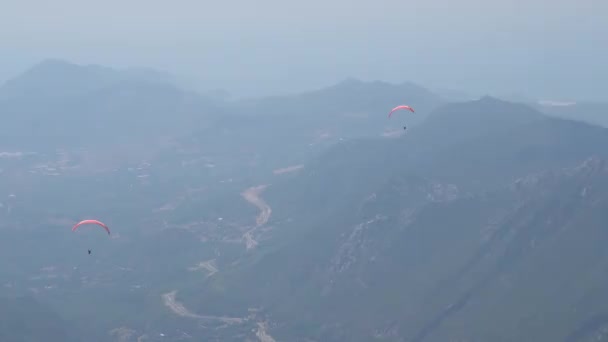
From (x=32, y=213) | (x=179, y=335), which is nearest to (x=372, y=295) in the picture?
(x=179, y=335)

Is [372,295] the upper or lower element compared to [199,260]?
lower

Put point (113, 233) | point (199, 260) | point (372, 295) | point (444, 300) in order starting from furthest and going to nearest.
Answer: point (113, 233)
point (199, 260)
point (372, 295)
point (444, 300)

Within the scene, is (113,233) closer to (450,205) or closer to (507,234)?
(450,205)

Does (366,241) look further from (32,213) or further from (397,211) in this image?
(32,213)

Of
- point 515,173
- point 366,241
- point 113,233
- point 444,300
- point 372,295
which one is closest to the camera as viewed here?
point 444,300

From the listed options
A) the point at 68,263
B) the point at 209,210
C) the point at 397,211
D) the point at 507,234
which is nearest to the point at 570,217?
the point at 507,234

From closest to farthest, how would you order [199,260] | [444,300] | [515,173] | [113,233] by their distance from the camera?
[444,300], [515,173], [199,260], [113,233]

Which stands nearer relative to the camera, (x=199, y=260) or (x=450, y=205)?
(x=450, y=205)

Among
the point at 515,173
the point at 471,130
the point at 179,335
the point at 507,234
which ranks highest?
the point at 471,130

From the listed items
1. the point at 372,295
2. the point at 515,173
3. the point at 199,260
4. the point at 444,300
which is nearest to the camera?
the point at 444,300
